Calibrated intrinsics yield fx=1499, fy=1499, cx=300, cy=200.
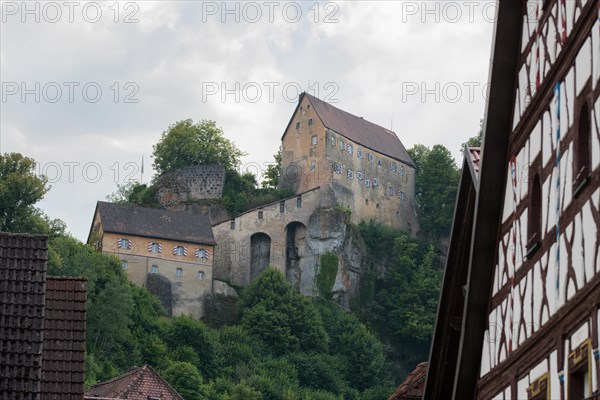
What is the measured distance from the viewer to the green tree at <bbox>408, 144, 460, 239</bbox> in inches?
Answer: 4023

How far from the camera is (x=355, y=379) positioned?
8944 cm

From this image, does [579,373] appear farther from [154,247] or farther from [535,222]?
[154,247]

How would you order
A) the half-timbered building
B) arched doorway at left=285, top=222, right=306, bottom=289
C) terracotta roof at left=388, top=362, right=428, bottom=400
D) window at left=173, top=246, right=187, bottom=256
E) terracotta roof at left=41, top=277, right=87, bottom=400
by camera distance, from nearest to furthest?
the half-timbered building < terracotta roof at left=41, top=277, right=87, bottom=400 < terracotta roof at left=388, top=362, right=428, bottom=400 < window at left=173, top=246, right=187, bottom=256 < arched doorway at left=285, top=222, right=306, bottom=289

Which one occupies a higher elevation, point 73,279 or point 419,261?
point 419,261

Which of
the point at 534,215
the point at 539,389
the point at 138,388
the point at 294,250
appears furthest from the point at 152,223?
the point at 539,389

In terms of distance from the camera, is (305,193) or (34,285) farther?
(305,193)

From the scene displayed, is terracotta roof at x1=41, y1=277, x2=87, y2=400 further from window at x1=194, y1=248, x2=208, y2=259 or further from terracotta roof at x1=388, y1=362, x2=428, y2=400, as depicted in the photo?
window at x1=194, y1=248, x2=208, y2=259

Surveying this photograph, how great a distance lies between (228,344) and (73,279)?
6689 centimetres

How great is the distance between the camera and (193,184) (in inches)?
3885

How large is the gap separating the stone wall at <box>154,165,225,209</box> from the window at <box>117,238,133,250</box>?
10548mm

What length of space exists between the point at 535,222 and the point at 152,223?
3052 inches

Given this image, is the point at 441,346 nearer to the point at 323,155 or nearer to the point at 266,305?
the point at 266,305

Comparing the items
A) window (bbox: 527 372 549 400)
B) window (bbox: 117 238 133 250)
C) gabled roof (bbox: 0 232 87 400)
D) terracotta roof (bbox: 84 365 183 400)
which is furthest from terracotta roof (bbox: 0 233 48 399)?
window (bbox: 117 238 133 250)

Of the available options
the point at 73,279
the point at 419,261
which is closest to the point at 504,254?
the point at 73,279
